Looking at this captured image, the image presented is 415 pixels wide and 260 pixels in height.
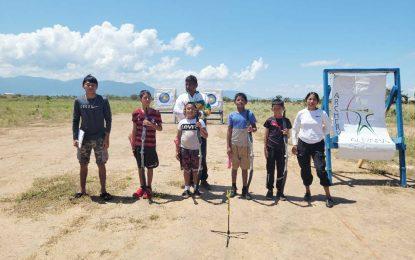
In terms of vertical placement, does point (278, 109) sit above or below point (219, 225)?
above

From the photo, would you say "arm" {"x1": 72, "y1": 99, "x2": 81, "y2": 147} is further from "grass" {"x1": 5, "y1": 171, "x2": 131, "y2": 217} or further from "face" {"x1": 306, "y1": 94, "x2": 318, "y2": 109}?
"face" {"x1": 306, "y1": 94, "x2": 318, "y2": 109}

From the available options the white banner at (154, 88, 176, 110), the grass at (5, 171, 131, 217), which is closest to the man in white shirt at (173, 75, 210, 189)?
the grass at (5, 171, 131, 217)

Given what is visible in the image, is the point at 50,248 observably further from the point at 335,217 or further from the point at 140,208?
the point at 335,217

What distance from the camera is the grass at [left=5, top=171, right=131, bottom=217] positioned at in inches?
223

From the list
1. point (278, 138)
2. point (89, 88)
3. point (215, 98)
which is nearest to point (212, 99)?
point (215, 98)

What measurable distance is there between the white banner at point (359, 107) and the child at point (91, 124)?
4901mm

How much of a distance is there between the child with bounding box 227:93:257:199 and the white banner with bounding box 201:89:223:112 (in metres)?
17.1

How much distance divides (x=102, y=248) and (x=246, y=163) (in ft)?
9.71

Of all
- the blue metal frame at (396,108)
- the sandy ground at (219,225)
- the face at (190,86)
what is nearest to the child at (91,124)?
the sandy ground at (219,225)

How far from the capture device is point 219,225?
5.02 meters

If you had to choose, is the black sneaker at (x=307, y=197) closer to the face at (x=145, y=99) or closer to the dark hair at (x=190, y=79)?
the dark hair at (x=190, y=79)

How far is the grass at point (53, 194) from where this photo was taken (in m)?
5.66

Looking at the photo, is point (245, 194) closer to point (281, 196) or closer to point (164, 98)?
point (281, 196)

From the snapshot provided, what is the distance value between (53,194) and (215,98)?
18.2 meters
